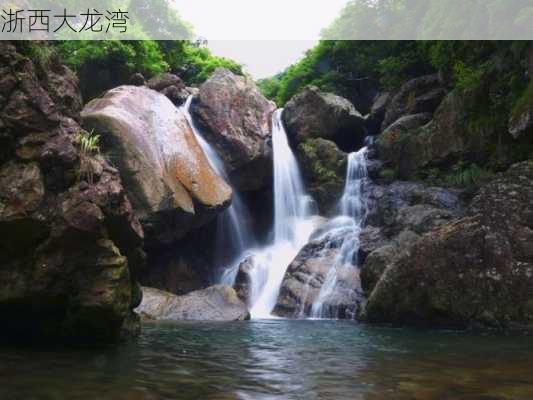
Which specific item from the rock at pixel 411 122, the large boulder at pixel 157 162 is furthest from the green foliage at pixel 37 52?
the rock at pixel 411 122

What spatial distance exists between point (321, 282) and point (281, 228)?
5381 mm

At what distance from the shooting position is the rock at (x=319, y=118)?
873 inches

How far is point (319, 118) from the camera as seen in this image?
22.3 meters

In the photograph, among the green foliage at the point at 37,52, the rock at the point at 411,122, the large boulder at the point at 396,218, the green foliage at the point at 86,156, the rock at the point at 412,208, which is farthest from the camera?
the rock at the point at 411,122

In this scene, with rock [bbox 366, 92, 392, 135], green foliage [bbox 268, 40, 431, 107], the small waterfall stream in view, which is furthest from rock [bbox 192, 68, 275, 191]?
green foliage [bbox 268, 40, 431, 107]

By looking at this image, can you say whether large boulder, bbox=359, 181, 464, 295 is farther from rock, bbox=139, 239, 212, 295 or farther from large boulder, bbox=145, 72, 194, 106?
large boulder, bbox=145, 72, 194, 106

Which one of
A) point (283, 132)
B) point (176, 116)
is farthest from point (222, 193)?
point (283, 132)

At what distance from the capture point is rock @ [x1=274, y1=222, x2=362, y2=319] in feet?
45.4

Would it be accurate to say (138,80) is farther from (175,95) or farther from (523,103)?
(523,103)

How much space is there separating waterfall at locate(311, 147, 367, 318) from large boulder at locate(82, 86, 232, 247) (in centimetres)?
404

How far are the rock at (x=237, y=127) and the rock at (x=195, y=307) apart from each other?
6.00 meters

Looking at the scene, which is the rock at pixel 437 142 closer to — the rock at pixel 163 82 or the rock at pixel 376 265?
the rock at pixel 376 265

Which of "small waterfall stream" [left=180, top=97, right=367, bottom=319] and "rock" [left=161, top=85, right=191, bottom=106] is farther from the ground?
"rock" [left=161, top=85, right=191, bottom=106]

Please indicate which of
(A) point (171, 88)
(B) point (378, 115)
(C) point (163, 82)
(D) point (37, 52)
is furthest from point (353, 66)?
(D) point (37, 52)
